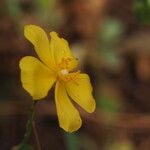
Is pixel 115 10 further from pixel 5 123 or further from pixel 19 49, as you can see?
pixel 5 123

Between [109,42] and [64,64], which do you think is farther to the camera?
[109,42]

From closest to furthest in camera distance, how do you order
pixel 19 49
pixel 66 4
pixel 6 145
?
pixel 6 145
pixel 19 49
pixel 66 4

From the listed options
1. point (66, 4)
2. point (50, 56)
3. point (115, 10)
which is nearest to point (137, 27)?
point (115, 10)

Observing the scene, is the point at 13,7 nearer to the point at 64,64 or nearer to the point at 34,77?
the point at 64,64

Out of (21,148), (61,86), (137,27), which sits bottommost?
(137,27)

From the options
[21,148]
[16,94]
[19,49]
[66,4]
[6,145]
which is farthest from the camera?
[66,4]

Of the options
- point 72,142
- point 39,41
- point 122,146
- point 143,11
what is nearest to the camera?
point 39,41

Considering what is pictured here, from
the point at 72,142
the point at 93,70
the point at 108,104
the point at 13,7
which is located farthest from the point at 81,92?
the point at 93,70
